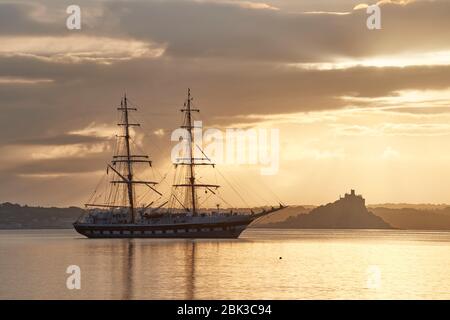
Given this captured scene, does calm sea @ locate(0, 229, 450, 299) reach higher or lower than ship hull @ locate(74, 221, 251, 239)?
lower

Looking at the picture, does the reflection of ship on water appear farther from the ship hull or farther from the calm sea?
the ship hull

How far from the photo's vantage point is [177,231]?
6329 inches

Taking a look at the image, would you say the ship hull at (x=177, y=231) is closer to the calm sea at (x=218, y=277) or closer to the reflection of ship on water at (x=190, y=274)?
the reflection of ship on water at (x=190, y=274)

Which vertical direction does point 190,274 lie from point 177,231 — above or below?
below

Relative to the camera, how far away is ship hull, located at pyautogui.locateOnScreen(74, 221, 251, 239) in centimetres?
15862

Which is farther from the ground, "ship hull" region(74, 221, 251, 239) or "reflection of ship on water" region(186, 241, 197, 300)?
"ship hull" region(74, 221, 251, 239)

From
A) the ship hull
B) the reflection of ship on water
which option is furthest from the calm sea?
the ship hull

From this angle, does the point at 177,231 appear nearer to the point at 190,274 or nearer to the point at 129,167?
the point at 129,167

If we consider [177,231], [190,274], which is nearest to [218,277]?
[190,274]

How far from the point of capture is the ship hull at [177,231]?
158625 millimetres

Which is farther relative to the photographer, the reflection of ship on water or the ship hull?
the ship hull

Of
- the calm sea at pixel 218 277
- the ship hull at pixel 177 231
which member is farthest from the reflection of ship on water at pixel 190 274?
the ship hull at pixel 177 231
